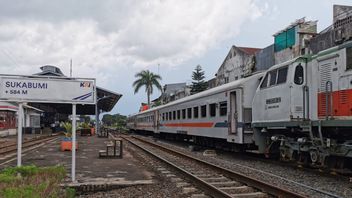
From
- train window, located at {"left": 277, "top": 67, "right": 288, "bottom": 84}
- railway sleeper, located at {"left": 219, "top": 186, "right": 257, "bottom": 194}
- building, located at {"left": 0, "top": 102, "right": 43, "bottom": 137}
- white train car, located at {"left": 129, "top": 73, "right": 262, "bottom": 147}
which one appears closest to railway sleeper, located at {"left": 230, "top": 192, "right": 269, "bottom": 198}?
railway sleeper, located at {"left": 219, "top": 186, "right": 257, "bottom": 194}

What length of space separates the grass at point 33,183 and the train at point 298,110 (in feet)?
21.7

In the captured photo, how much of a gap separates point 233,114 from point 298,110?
4.73m

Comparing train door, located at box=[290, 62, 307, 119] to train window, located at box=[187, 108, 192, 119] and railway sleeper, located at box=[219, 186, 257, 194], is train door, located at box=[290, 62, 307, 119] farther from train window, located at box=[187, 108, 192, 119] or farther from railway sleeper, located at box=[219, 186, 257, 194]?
train window, located at box=[187, 108, 192, 119]

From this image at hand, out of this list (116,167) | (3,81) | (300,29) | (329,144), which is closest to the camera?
(3,81)

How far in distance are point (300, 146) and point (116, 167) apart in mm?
5780

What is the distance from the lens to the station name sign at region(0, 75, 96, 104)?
991 centimetres

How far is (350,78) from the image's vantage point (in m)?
10.0

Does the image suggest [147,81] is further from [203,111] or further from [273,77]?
[273,77]

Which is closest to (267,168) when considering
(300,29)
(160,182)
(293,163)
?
(293,163)

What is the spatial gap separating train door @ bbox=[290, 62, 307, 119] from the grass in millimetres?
6811

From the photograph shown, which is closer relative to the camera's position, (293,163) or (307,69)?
(307,69)

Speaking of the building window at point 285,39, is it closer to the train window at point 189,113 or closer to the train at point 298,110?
the train window at point 189,113

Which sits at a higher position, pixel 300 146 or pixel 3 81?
pixel 3 81

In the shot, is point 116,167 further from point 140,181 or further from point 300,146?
point 300,146
